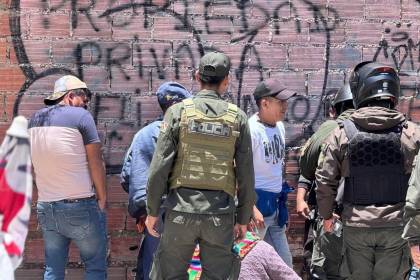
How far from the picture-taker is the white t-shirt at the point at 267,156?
4684 mm

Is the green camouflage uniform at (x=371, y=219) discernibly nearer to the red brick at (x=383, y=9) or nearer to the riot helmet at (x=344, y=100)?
the riot helmet at (x=344, y=100)

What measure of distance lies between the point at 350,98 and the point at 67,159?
78.5 inches

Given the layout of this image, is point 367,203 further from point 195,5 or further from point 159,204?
point 195,5

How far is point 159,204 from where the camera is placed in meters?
3.80

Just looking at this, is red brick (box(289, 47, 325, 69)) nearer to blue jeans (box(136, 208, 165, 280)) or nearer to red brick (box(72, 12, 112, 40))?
red brick (box(72, 12, 112, 40))

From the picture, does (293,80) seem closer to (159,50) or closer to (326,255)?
(159,50)

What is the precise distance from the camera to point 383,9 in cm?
559

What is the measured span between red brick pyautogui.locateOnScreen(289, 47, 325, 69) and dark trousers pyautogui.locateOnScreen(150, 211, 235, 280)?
2.15 metres

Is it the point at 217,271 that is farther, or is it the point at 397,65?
the point at 397,65

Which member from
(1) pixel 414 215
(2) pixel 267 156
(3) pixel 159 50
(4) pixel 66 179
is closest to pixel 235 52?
(3) pixel 159 50

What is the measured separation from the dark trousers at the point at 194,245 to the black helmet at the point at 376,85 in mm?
1098

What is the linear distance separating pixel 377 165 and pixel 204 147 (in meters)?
1.01

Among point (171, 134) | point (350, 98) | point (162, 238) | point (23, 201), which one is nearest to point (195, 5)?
point (350, 98)

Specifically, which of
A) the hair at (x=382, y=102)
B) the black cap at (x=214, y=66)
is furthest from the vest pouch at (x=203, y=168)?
the hair at (x=382, y=102)
